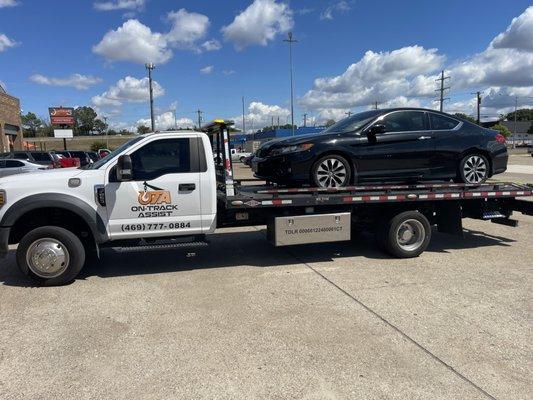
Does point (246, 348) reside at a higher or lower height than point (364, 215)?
lower

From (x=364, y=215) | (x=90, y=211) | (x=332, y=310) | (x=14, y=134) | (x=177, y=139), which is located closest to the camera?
(x=332, y=310)

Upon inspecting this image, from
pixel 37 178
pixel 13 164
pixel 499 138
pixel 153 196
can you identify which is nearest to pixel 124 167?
pixel 153 196

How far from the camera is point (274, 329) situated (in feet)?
14.9

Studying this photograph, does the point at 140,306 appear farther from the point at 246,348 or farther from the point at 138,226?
the point at 246,348

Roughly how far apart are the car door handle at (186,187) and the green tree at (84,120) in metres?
168

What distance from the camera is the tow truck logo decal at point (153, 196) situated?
6.04m

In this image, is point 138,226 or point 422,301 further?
point 138,226

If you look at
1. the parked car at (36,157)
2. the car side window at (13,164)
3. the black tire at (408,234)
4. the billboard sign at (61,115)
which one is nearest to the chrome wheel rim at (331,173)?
the black tire at (408,234)

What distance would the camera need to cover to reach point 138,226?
6090mm

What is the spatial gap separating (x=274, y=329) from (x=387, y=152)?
4.01 metres

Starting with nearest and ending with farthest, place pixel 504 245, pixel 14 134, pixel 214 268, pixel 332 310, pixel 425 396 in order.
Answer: pixel 425 396 → pixel 332 310 → pixel 214 268 → pixel 504 245 → pixel 14 134

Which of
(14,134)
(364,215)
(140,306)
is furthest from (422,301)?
(14,134)

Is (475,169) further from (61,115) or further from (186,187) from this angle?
(61,115)

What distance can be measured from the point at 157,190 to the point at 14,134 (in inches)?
1687
